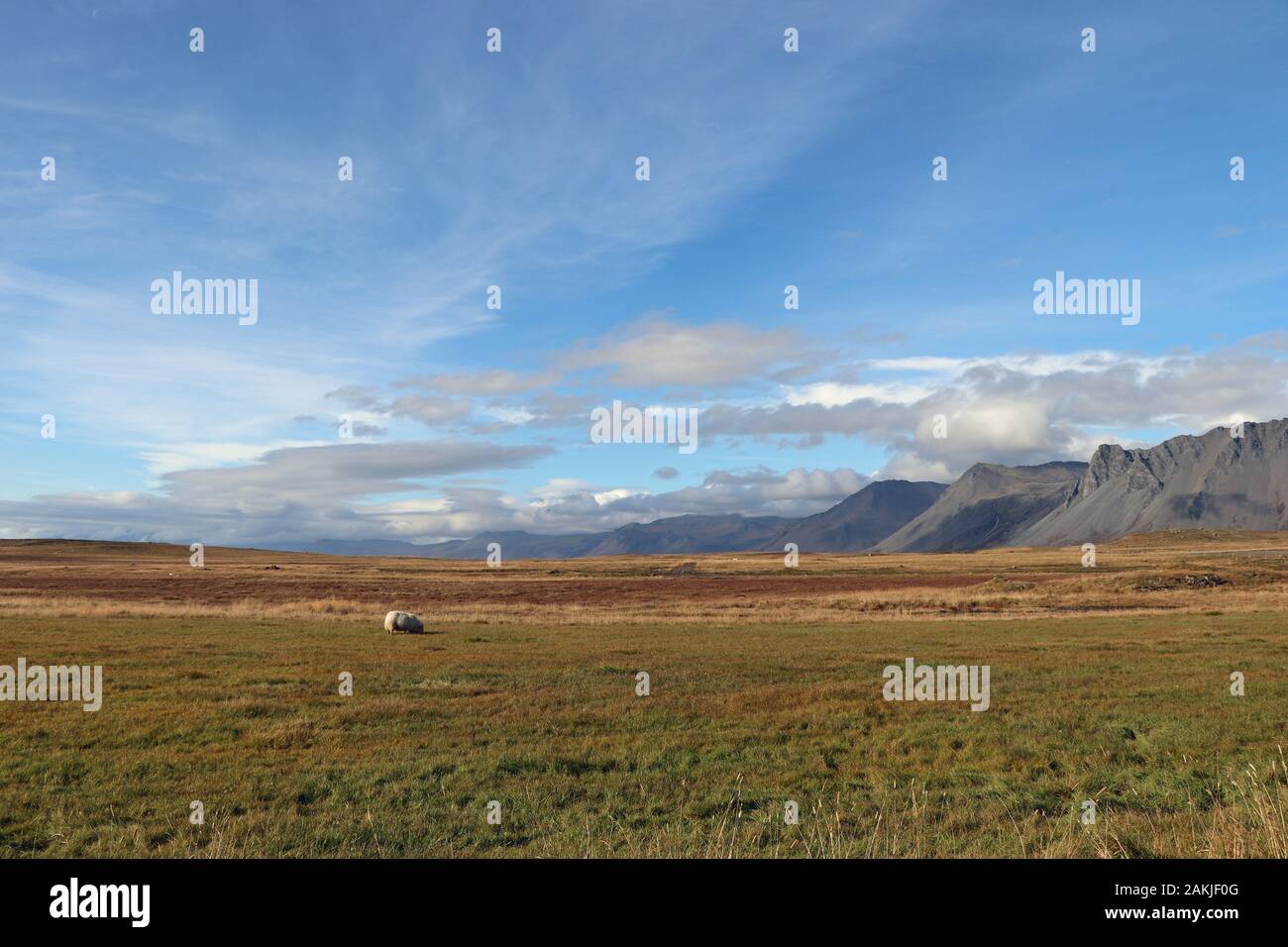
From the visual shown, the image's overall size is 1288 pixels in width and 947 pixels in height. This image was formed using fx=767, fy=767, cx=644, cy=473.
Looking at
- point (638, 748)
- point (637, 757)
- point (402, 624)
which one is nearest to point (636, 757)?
point (637, 757)

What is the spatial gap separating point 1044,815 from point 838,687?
11.0m

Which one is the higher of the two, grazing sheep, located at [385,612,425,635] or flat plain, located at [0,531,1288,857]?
flat plain, located at [0,531,1288,857]

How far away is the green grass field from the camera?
973cm

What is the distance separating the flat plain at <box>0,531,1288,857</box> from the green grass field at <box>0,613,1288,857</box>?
0.08m

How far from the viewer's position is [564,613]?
52.4 m

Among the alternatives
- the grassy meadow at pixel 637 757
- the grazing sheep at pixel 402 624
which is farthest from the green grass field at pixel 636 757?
the grazing sheep at pixel 402 624

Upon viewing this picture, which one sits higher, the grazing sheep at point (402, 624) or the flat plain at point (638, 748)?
the flat plain at point (638, 748)

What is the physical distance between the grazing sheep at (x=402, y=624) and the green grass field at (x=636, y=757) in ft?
30.1

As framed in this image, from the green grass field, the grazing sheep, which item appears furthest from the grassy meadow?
the grazing sheep

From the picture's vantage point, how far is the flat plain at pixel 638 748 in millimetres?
9812

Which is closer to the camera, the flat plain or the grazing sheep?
the flat plain

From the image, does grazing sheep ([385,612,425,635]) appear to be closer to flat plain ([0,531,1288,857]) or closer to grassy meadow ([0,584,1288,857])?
flat plain ([0,531,1288,857])

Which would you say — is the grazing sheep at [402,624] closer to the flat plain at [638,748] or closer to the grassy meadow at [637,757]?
the flat plain at [638,748]

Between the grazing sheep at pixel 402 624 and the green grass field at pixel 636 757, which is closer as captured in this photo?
the green grass field at pixel 636 757
